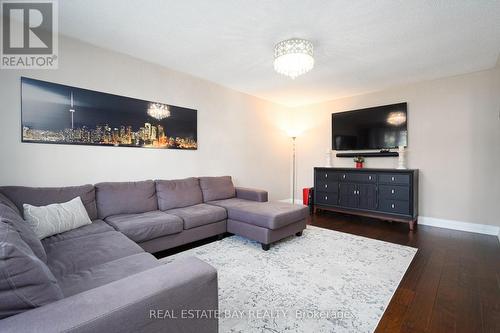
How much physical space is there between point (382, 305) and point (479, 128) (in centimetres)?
334

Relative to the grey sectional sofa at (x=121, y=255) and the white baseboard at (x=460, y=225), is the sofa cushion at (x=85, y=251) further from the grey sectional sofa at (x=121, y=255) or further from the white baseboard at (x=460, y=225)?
the white baseboard at (x=460, y=225)

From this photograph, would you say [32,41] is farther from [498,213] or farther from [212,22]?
[498,213]

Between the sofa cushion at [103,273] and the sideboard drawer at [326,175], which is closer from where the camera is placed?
the sofa cushion at [103,273]

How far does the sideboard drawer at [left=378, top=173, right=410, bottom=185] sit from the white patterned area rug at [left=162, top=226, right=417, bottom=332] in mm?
1166

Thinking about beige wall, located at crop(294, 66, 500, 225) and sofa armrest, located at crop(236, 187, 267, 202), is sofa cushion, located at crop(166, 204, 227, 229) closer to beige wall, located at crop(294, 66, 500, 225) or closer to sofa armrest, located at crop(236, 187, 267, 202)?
sofa armrest, located at crop(236, 187, 267, 202)

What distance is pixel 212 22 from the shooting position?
2.23 meters

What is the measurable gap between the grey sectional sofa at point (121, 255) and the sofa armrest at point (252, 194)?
16mm

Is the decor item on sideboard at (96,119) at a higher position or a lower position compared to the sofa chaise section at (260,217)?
higher

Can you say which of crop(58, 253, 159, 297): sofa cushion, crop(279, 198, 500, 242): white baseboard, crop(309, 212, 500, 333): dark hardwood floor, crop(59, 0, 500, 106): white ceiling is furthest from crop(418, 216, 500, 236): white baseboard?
crop(58, 253, 159, 297): sofa cushion

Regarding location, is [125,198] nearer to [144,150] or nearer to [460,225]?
[144,150]

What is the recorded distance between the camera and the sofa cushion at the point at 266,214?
2.64m

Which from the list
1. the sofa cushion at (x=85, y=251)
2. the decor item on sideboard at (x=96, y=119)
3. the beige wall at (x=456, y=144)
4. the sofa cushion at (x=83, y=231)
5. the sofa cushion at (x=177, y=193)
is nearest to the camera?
the sofa cushion at (x=85, y=251)

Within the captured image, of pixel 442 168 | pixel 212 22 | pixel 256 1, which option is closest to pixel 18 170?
pixel 212 22

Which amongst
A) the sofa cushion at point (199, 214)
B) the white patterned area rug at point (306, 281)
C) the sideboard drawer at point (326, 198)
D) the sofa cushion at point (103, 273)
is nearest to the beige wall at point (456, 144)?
the sideboard drawer at point (326, 198)
